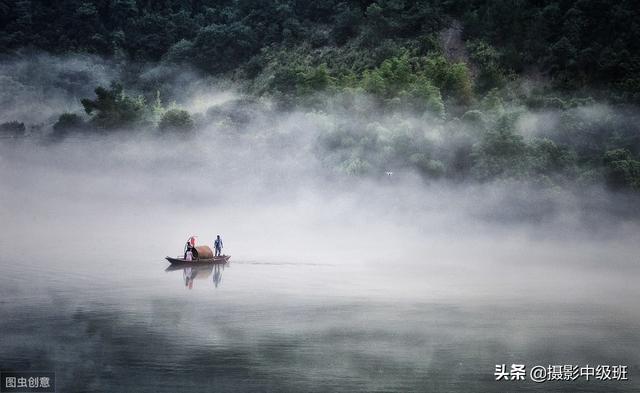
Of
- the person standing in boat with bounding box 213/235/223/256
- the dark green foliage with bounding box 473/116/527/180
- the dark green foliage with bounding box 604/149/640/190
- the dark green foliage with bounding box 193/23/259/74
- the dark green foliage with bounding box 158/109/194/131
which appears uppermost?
the dark green foliage with bounding box 193/23/259/74

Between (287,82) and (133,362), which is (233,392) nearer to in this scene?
(133,362)

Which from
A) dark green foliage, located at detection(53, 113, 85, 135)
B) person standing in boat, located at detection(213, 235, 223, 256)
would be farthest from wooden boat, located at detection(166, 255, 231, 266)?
A: dark green foliage, located at detection(53, 113, 85, 135)

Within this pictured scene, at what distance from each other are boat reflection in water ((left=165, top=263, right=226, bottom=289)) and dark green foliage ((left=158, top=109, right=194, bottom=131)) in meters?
19.1

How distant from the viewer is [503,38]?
152 feet

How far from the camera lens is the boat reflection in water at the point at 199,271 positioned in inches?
1003

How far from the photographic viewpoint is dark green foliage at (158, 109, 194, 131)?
46250mm

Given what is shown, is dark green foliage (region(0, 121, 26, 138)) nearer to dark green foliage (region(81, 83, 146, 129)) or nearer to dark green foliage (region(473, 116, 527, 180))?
dark green foliage (region(81, 83, 146, 129))

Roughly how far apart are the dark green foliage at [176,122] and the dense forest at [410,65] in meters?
0.06

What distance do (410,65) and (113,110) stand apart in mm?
14610

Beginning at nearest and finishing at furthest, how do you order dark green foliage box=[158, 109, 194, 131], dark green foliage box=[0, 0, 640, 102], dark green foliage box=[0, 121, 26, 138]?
dark green foliage box=[0, 0, 640, 102]
dark green foliage box=[158, 109, 194, 131]
dark green foliage box=[0, 121, 26, 138]

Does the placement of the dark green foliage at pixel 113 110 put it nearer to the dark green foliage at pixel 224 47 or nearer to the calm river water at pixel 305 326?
the dark green foliage at pixel 224 47

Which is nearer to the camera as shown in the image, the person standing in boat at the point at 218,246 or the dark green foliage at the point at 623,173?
the person standing in boat at the point at 218,246

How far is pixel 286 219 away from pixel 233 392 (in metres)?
23.3

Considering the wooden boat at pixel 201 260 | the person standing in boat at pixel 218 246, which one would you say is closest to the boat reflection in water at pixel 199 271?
the wooden boat at pixel 201 260
